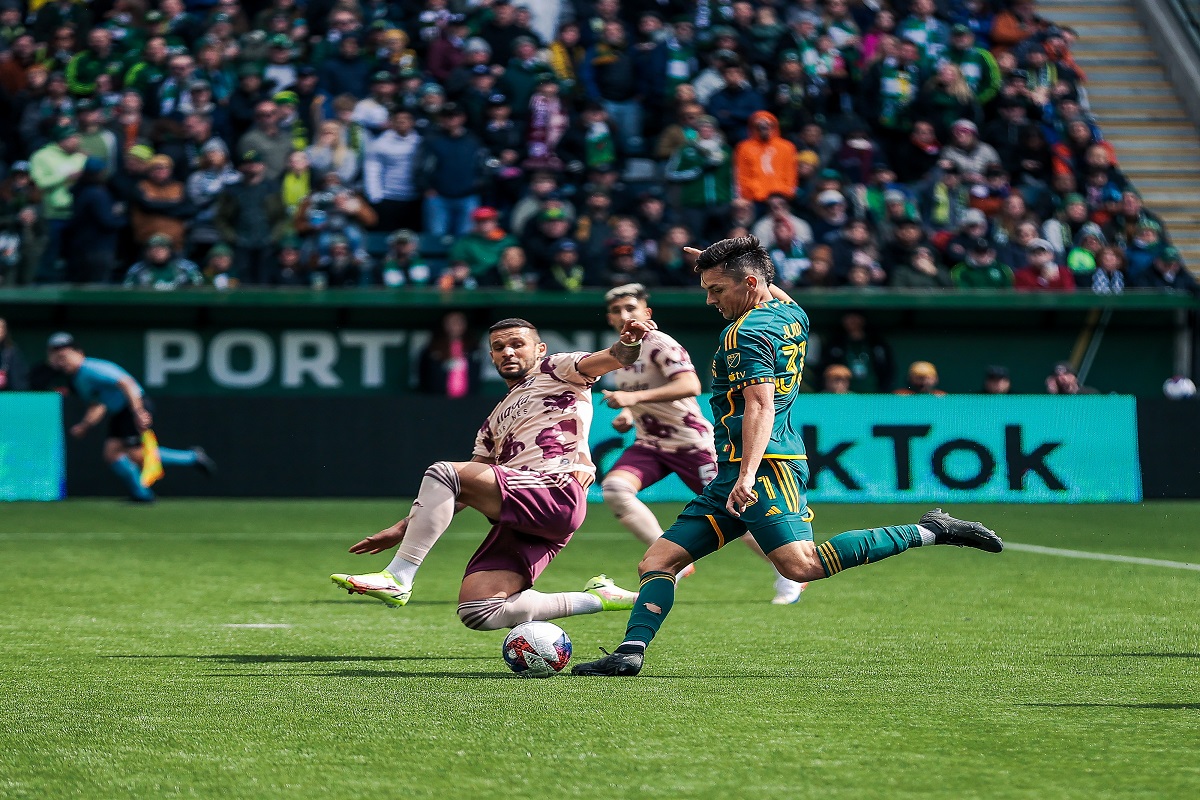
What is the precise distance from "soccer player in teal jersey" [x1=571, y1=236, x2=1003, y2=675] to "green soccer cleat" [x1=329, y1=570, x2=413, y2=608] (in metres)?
0.87

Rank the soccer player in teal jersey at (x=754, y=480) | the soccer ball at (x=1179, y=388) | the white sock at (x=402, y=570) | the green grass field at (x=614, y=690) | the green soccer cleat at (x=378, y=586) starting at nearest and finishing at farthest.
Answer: the green grass field at (x=614, y=690) < the soccer player in teal jersey at (x=754, y=480) < the green soccer cleat at (x=378, y=586) < the white sock at (x=402, y=570) < the soccer ball at (x=1179, y=388)

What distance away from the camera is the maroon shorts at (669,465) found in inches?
411

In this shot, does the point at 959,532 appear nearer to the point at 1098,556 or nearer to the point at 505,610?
the point at 505,610

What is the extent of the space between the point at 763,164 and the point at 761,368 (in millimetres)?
13533

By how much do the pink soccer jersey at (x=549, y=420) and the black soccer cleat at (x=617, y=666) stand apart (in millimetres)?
972

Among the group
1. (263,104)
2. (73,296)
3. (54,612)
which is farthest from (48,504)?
(54,612)

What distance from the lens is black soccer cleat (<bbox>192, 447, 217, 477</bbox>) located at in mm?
17969

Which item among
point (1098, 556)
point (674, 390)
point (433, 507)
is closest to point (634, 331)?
point (433, 507)

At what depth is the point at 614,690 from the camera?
21.2ft

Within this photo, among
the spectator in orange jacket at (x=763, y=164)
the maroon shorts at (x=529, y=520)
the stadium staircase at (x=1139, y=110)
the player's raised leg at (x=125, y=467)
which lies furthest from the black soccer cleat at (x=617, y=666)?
the stadium staircase at (x=1139, y=110)

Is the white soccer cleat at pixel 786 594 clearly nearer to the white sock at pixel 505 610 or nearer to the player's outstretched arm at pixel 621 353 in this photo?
the white sock at pixel 505 610

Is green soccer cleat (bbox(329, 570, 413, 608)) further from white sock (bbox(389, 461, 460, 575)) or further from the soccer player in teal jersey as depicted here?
the soccer player in teal jersey

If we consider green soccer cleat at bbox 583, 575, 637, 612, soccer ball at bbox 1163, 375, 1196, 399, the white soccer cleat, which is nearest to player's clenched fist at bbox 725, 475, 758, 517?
green soccer cleat at bbox 583, 575, 637, 612

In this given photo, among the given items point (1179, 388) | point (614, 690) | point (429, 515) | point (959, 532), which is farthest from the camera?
point (1179, 388)
